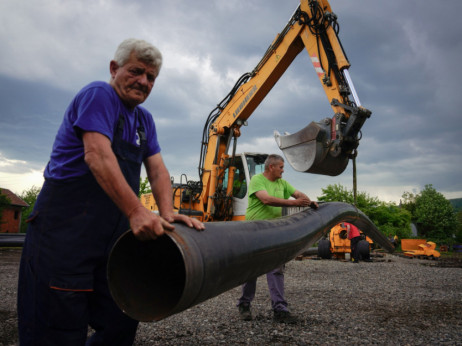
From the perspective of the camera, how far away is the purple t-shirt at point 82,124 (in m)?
1.68

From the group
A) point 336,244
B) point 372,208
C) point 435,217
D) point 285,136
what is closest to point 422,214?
point 435,217

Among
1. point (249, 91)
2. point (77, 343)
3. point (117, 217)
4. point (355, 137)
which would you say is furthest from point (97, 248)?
point (249, 91)

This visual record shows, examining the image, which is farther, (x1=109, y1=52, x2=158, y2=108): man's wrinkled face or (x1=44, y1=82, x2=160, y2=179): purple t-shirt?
(x1=109, y1=52, x2=158, y2=108): man's wrinkled face

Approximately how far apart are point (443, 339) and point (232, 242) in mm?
2860

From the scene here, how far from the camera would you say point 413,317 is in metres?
4.32

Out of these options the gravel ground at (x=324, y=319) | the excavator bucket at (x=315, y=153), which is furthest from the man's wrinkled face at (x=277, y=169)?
the excavator bucket at (x=315, y=153)

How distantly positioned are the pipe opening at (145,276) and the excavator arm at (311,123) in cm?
468

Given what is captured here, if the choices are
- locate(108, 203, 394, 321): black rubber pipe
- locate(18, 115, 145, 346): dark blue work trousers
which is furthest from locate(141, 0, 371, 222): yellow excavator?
locate(18, 115, 145, 346): dark blue work trousers

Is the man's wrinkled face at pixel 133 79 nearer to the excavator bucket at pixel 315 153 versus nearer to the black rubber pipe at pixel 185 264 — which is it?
the black rubber pipe at pixel 185 264

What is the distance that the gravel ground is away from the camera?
3.39 meters

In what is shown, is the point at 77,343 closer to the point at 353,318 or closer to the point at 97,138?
the point at 97,138

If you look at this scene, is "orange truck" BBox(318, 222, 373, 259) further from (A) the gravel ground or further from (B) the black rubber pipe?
(B) the black rubber pipe

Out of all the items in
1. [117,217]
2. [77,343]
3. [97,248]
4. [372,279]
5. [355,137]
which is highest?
[355,137]

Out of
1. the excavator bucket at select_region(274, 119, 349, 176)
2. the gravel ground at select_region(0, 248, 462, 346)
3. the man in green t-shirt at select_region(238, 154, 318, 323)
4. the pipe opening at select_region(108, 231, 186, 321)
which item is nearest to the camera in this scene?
the pipe opening at select_region(108, 231, 186, 321)
